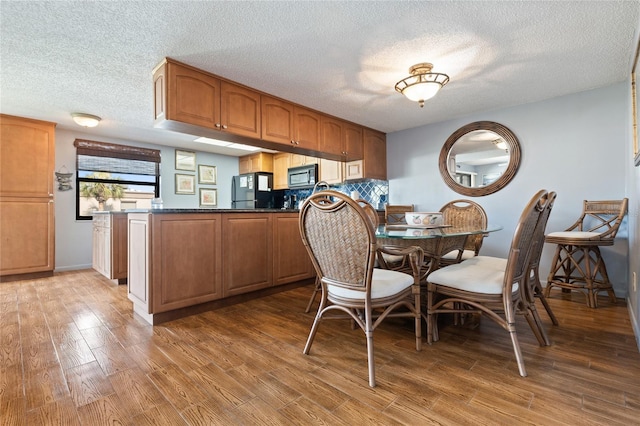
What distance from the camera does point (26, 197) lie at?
3.84 m

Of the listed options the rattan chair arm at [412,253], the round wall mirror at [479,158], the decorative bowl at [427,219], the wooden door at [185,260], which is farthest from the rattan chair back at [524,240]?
the wooden door at [185,260]

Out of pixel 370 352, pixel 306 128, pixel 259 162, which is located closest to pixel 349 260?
pixel 370 352

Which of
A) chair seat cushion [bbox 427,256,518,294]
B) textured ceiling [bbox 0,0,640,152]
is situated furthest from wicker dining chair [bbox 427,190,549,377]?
textured ceiling [bbox 0,0,640,152]

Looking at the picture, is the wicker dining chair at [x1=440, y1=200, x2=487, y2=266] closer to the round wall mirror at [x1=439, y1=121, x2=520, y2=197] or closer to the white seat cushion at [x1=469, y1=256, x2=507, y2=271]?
the white seat cushion at [x1=469, y1=256, x2=507, y2=271]

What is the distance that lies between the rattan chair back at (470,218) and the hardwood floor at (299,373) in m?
0.85

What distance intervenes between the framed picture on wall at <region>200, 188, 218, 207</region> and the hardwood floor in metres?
3.54

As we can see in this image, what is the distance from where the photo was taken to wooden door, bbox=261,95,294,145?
3072 mm

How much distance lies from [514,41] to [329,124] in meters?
2.12

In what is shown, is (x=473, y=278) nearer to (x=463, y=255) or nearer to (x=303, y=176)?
(x=463, y=255)

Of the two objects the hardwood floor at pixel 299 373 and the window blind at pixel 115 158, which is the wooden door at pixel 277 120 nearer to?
the hardwood floor at pixel 299 373

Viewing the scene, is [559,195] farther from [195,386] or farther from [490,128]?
[195,386]

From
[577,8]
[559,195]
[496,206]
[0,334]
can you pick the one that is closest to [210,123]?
[0,334]

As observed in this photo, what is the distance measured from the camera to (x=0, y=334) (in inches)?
82.1

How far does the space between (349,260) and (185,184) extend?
491 centimetres
